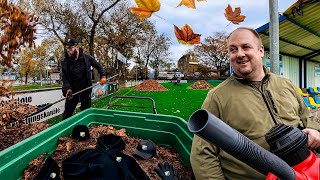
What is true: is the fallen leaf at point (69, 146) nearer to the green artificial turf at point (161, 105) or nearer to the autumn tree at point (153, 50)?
the green artificial turf at point (161, 105)

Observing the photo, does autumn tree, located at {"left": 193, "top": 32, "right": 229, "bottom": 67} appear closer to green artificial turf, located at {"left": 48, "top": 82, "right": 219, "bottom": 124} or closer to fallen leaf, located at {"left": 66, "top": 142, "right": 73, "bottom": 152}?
green artificial turf, located at {"left": 48, "top": 82, "right": 219, "bottom": 124}

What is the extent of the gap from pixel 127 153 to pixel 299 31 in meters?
7.82

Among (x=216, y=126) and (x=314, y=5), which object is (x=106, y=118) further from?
(x=314, y=5)

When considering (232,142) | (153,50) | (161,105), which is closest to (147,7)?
(232,142)

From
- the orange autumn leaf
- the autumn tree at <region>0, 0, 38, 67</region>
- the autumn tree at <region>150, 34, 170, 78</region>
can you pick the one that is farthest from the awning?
the autumn tree at <region>150, 34, 170, 78</region>

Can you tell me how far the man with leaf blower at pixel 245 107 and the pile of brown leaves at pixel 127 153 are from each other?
0.72 metres

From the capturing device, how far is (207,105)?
1.68 metres

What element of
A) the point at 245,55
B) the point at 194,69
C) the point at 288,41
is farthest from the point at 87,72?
the point at 194,69

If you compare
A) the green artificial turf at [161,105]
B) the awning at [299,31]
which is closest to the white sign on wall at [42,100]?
the green artificial turf at [161,105]

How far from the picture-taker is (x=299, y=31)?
8.30m

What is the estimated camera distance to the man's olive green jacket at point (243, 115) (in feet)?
5.07

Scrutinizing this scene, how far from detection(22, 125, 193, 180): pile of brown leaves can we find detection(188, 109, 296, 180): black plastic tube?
63.9 inches

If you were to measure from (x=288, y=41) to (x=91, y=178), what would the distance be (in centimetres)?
846

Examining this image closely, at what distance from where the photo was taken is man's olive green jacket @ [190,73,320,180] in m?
1.54
